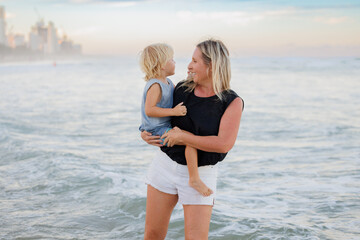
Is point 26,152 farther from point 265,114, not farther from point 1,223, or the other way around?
point 265,114

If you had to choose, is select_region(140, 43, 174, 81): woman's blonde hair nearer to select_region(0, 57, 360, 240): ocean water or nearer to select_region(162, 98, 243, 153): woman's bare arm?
select_region(162, 98, 243, 153): woman's bare arm

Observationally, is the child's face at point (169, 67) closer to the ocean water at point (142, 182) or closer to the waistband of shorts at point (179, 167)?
the waistband of shorts at point (179, 167)

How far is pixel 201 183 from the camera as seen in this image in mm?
2707

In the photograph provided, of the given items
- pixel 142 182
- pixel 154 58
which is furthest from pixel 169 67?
pixel 142 182

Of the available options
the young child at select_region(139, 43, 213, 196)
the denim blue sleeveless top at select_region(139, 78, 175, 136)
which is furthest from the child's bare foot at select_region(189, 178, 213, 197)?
the denim blue sleeveless top at select_region(139, 78, 175, 136)

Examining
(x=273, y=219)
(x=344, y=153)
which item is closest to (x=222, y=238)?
(x=273, y=219)

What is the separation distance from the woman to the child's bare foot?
1.7 inches

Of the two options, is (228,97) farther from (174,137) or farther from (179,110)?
(174,137)

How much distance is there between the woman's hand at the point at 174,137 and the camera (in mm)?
2662

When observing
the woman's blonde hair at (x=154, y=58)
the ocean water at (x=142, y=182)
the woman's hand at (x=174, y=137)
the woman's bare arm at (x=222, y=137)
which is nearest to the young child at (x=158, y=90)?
the woman's blonde hair at (x=154, y=58)

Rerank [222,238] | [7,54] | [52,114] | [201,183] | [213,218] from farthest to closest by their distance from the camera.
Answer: [7,54]
[52,114]
[213,218]
[222,238]
[201,183]

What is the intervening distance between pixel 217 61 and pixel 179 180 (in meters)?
0.80

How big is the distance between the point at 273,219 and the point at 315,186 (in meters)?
1.69

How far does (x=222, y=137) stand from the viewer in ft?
8.61
